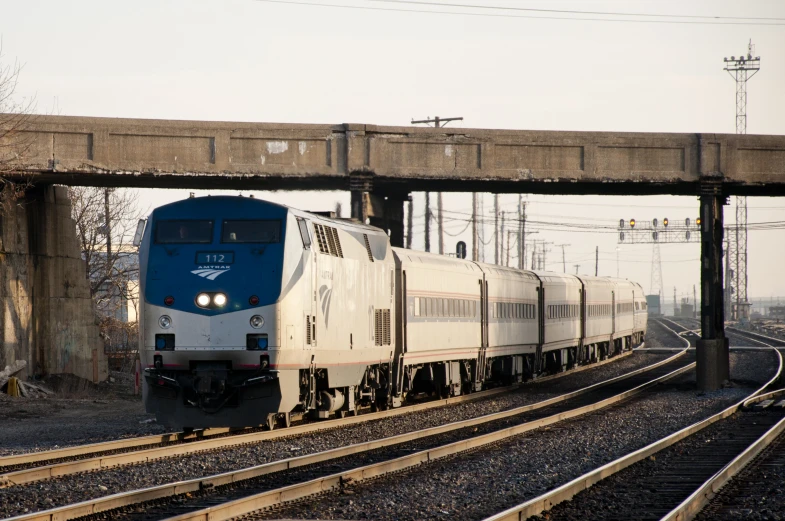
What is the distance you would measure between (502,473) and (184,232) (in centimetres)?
624

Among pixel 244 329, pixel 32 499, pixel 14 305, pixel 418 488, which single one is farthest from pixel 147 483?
pixel 14 305

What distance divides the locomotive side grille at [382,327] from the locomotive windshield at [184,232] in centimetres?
528

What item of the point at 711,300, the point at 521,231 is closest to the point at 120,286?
the point at 711,300

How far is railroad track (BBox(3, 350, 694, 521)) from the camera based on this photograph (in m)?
10.2

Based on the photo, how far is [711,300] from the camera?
29891 millimetres

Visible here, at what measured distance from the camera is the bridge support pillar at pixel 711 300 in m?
29.3

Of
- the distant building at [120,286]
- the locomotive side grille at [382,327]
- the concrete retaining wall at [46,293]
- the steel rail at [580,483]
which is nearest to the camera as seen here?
the steel rail at [580,483]

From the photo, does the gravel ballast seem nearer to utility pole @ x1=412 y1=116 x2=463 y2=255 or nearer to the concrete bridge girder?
the concrete bridge girder

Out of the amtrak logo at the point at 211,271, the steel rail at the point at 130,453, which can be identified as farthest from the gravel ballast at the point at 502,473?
the amtrak logo at the point at 211,271

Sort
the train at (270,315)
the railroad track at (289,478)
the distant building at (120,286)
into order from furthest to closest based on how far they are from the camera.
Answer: the distant building at (120,286), the train at (270,315), the railroad track at (289,478)

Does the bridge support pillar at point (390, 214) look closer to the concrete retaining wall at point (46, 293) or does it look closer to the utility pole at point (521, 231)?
the concrete retaining wall at point (46, 293)

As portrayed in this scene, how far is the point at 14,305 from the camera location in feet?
87.1

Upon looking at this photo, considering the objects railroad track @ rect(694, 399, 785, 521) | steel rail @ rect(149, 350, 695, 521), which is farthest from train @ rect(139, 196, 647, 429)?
railroad track @ rect(694, 399, 785, 521)

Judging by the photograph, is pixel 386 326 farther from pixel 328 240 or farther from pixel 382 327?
pixel 328 240
